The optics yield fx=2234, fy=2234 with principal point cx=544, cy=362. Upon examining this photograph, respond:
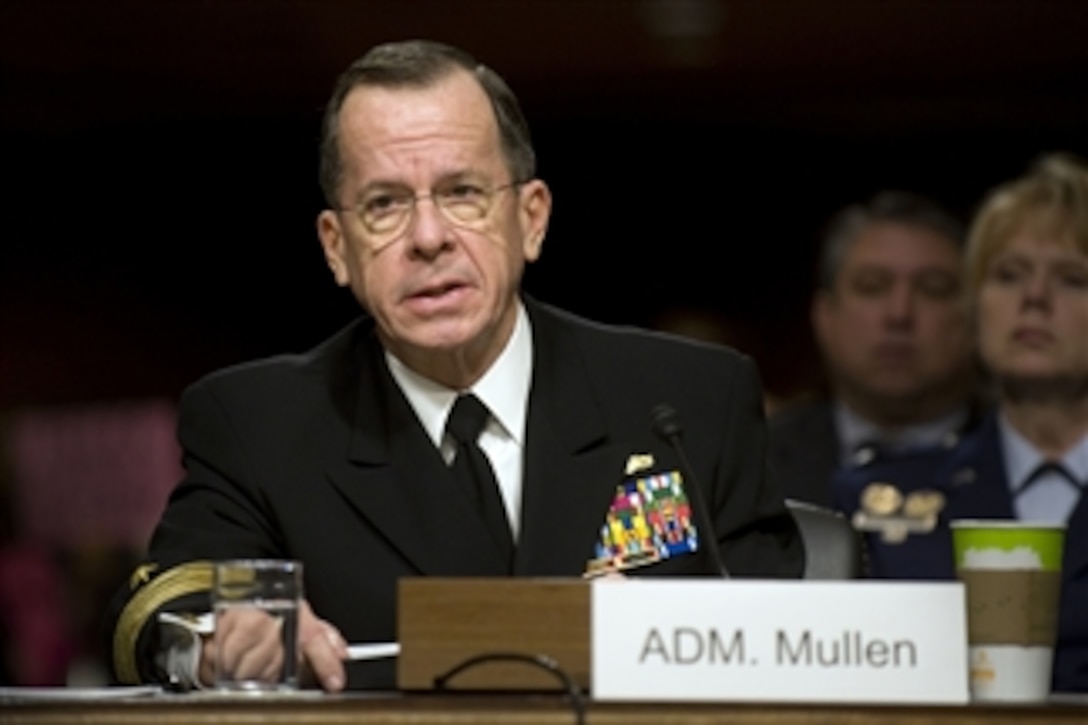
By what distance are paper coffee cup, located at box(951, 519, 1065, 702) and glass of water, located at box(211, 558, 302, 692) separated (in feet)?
2.12

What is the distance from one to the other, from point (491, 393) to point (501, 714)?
102cm

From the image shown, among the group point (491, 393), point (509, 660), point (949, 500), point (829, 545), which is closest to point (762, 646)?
point (509, 660)

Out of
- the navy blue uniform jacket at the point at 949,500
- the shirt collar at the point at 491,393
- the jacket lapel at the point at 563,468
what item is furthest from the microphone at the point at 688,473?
the navy blue uniform jacket at the point at 949,500

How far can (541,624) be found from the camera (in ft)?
6.43

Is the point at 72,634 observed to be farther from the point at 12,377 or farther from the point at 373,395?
the point at 373,395

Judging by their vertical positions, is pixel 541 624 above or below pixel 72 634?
above

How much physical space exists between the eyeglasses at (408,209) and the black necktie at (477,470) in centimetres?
23

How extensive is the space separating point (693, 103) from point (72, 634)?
8.42 ft

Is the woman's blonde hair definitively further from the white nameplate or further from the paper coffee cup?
the white nameplate

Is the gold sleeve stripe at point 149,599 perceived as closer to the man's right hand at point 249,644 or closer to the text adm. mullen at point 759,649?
the man's right hand at point 249,644

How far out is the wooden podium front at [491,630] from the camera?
194cm

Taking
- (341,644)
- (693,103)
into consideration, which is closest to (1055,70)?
(693,103)

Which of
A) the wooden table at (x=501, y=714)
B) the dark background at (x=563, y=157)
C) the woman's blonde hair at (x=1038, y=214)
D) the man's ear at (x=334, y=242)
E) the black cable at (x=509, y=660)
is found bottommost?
the wooden table at (x=501, y=714)

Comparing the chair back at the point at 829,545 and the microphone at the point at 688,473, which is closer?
the microphone at the point at 688,473
